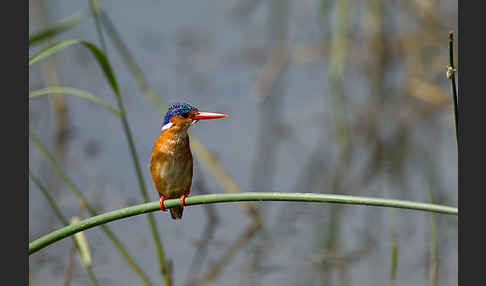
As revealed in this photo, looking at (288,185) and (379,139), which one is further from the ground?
(379,139)

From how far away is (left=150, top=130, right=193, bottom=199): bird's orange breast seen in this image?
1.63 m

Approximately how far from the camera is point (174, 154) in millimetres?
1636

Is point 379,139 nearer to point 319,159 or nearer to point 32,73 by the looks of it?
point 319,159

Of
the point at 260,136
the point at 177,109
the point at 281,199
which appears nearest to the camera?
the point at 281,199

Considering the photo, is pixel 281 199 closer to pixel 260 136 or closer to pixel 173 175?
pixel 173 175

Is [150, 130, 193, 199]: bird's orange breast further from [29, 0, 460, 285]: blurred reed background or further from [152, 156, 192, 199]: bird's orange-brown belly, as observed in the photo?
[29, 0, 460, 285]: blurred reed background

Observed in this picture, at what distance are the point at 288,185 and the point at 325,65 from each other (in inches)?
65.0

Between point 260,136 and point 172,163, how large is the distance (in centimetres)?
278

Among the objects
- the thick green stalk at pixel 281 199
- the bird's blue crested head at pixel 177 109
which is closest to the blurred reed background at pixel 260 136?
the bird's blue crested head at pixel 177 109

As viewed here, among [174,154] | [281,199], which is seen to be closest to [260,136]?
[174,154]

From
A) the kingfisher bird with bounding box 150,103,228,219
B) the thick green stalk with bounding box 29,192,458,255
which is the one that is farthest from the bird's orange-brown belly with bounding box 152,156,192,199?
the thick green stalk with bounding box 29,192,458,255

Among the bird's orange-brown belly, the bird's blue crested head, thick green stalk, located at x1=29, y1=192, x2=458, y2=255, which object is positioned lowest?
thick green stalk, located at x1=29, y1=192, x2=458, y2=255

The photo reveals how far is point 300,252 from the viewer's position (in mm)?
3439

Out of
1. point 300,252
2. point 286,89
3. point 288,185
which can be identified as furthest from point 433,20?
point 300,252
